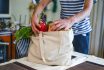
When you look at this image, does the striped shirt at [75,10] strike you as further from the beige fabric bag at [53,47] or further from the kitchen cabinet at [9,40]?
the kitchen cabinet at [9,40]

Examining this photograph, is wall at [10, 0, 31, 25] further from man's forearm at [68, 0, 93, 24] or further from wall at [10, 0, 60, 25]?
man's forearm at [68, 0, 93, 24]

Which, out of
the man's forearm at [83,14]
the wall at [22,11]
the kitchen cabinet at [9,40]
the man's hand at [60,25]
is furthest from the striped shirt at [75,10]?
the wall at [22,11]

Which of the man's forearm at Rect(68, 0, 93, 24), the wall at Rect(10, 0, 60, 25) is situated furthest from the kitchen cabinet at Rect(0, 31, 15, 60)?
the man's forearm at Rect(68, 0, 93, 24)

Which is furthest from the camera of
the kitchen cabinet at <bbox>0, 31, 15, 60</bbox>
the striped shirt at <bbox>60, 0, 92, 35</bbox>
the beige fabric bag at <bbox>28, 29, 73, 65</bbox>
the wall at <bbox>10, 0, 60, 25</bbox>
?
the wall at <bbox>10, 0, 60, 25</bbox>

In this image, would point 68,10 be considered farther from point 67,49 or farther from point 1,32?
point 1,32

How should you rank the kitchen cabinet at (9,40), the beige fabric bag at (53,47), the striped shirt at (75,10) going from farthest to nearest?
the kitchen cabinet at (9,40), the striped shirt at (75,10), the beige fabric bag at (53,47)

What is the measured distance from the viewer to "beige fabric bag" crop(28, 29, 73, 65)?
0.96 m

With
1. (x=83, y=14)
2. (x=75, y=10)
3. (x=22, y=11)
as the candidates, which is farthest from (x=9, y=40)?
(x=83, y=14)

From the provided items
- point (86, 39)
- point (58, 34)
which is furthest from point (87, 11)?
point (86, 39)

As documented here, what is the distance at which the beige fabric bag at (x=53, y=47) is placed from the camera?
0.96 meters

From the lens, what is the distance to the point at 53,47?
0.97 metres

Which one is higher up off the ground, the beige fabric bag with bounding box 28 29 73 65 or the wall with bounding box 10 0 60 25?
the wall with bounding box 10 0 60 25

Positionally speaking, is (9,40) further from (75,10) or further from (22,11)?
(75,10)

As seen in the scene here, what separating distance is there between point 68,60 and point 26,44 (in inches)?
10.8
